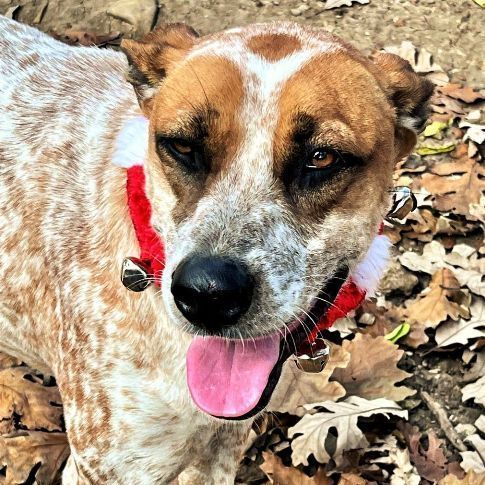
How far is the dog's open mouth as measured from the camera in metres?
2.64

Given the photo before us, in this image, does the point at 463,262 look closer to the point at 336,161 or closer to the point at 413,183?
the point at 413,183

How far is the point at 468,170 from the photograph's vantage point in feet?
18.1

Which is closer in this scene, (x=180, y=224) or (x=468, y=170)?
(x=180, y=224)

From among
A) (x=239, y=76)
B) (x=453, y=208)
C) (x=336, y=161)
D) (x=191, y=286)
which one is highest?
(x=239, y=76)

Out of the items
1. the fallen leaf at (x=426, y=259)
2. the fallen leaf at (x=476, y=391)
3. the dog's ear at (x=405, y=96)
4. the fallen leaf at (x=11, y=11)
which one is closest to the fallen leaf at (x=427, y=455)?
the fallen leaf at (x=476, y=391)

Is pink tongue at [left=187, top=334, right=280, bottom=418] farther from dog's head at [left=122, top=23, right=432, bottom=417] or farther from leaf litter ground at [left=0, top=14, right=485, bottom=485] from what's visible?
leaf litter ground at [left=0, top=14, right=485, bottom=485]

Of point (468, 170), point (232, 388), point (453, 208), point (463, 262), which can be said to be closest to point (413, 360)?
point (463, 262)

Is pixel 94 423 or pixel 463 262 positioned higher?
pixel 94 423

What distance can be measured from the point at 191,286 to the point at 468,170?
3714 mm

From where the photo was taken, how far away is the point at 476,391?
14.0 ft

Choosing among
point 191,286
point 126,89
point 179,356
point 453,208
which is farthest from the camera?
point 453,208

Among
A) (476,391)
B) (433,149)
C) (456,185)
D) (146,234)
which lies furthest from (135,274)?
(433,149)

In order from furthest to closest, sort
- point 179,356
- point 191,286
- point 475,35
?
point 475,35
point 179,356
point 191,286

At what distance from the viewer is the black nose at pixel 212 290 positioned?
2326 mm
